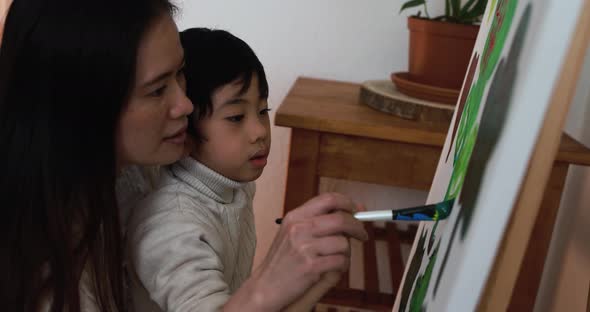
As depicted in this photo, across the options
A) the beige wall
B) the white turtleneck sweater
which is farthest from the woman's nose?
the beige wall

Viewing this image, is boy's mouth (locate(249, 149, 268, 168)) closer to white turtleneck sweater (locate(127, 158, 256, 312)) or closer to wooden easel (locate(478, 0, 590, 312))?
white turtleneck sweater (locate(127, 158, 256, 312))

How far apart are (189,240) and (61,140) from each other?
0.59 ft

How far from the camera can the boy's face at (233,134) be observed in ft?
2.61

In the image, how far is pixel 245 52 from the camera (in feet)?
2.72

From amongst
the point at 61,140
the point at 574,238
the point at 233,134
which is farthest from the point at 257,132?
the point at 574,238

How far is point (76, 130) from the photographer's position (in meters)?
0.67

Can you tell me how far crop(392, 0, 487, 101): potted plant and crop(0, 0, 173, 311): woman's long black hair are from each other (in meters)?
0.64

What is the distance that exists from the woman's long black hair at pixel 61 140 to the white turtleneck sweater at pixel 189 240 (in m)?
0.05

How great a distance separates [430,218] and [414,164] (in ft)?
2.12

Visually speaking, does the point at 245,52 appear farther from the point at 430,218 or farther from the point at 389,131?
the point at 430,218

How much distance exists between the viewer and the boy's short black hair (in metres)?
0.79

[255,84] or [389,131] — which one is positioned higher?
[255,84]

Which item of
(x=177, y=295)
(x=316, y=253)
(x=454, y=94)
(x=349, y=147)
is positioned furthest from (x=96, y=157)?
(x=454, y=94)

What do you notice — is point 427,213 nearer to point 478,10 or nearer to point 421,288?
point 421,288
